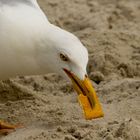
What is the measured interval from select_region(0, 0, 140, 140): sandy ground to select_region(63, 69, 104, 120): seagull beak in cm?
6

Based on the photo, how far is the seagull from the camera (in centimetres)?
387

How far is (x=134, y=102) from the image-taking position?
425 centimetres

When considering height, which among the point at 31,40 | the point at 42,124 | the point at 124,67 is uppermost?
the point at 31,40

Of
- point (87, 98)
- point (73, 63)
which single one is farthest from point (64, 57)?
point (87, 98)

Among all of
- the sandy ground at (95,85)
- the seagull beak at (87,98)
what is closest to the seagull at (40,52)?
the seagull beak at (87,98)

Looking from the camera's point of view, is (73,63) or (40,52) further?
(40,52)

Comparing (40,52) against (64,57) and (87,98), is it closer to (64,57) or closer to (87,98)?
(64,57)

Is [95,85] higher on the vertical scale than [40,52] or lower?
lower

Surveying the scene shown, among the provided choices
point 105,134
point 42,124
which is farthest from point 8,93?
point 105,134

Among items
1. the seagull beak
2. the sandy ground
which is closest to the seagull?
the seagull beak

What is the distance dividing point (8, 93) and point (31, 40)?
86cm

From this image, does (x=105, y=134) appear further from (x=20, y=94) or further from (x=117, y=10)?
(x=117, y=10)

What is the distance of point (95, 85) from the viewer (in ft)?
15.8

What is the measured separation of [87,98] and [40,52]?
418 mm
